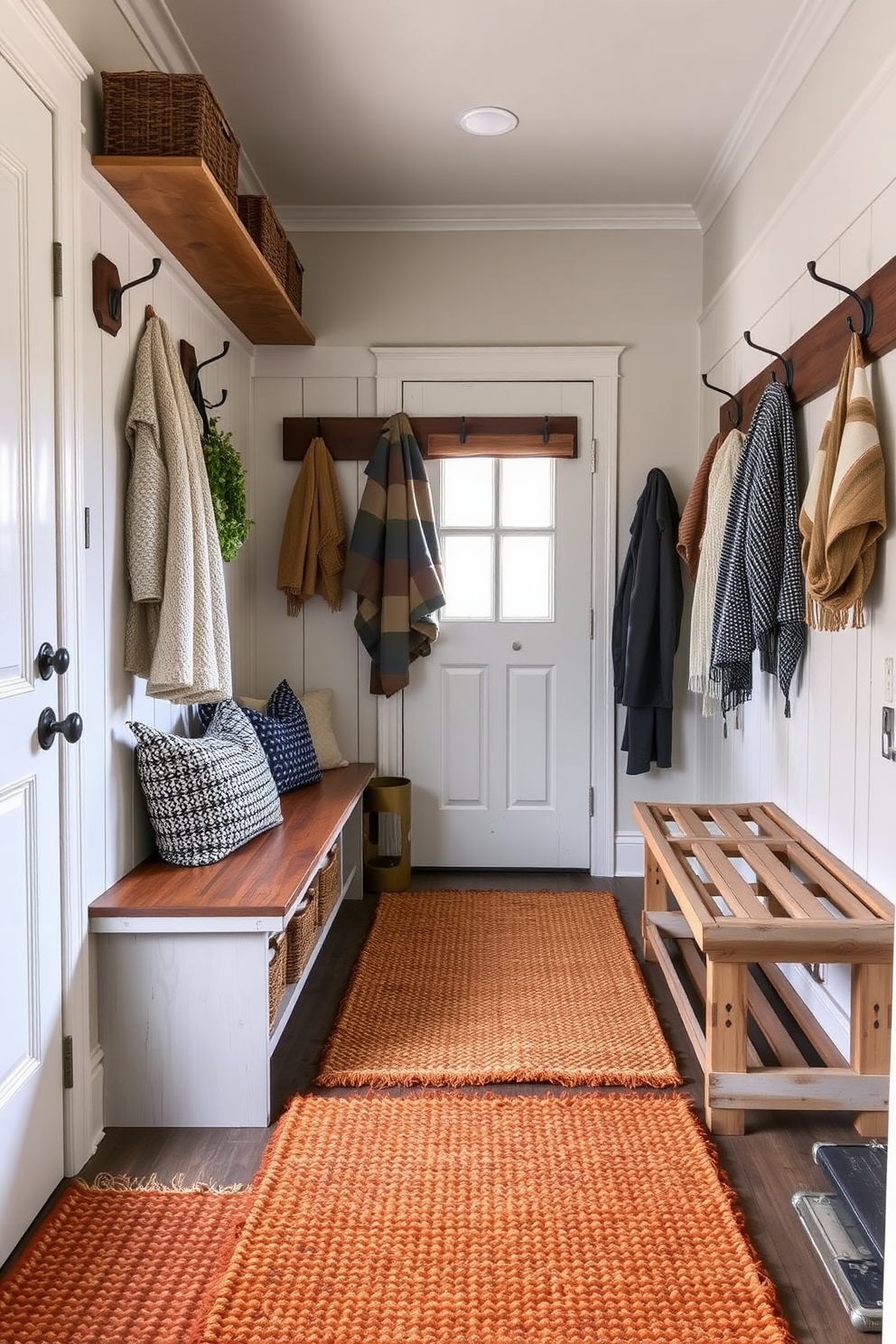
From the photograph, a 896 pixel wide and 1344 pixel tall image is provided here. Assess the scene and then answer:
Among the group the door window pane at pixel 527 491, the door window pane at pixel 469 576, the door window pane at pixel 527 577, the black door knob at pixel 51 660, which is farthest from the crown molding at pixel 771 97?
the black door knob at pixel 51 660

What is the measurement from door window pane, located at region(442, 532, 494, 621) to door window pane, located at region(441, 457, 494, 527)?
0.20ft

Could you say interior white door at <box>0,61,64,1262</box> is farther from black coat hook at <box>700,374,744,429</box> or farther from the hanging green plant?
black coat hook at <box>700,374,744,429</box>

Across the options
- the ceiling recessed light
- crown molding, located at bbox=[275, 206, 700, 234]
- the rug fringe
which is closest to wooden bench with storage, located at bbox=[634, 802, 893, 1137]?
the rug fringe

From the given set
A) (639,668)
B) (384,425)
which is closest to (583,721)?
(639,668)

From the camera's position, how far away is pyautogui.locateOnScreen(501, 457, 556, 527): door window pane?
3.93 metres

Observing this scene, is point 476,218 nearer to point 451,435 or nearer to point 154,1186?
point 451,435

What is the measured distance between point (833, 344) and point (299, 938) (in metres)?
1.94

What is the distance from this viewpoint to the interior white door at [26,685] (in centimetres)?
173

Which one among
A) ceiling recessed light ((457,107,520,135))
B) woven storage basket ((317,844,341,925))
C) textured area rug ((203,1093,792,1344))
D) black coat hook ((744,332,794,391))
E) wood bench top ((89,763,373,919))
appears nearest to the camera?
textured area rug ((203,1093,792,1344))

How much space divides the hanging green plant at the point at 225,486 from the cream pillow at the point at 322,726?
84 centimetres

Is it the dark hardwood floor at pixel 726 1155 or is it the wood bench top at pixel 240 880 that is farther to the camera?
the wood bench top at pixel 240 880

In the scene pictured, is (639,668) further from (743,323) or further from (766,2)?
(766,2)

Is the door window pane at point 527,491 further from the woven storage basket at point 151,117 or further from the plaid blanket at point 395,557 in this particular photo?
the woven storage basket at point 151,117

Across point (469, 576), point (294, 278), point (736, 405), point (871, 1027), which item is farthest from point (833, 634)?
point (294, 278)
